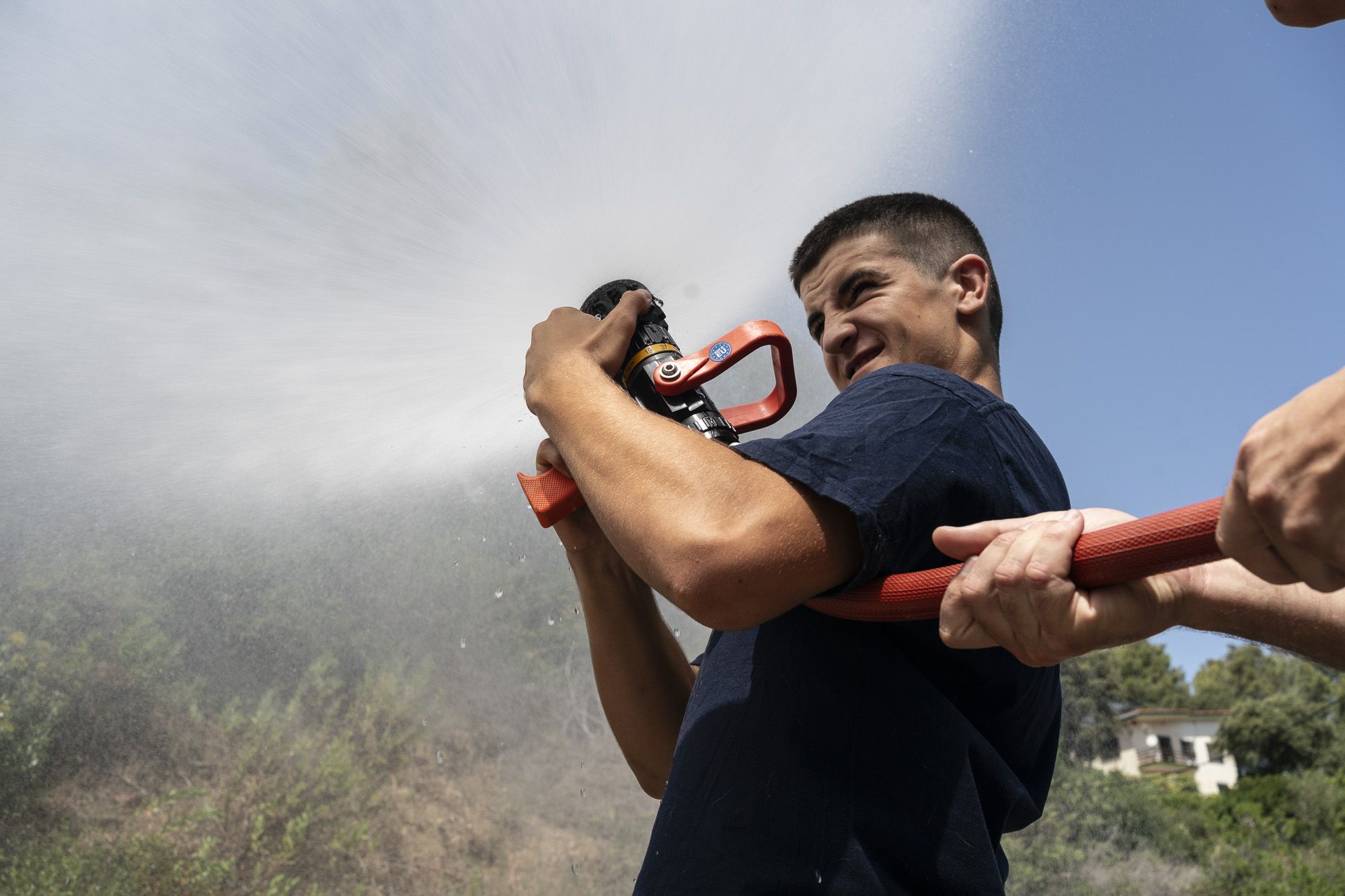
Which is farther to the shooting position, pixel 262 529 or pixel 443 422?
pixel 262 529

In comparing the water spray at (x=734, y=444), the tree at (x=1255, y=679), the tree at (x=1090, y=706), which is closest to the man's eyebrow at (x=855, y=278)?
the water spray at (x=734, y=444)

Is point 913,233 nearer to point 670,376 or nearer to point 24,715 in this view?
point 670,376

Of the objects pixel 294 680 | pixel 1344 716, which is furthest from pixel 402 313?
pixel 1344 716

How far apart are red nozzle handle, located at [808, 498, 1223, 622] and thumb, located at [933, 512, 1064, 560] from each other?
0.03 m

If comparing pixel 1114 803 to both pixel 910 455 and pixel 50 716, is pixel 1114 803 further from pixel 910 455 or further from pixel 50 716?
pixel 910 455

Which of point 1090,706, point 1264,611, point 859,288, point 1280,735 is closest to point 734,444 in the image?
point 859,288

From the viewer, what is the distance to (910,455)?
1.23 metres

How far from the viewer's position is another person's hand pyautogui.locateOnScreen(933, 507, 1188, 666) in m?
0.99

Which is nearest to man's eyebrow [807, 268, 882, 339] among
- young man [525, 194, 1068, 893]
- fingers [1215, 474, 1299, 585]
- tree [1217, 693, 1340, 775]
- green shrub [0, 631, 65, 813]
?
young man [525, 194, 1068, 893]

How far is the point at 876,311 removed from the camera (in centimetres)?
198

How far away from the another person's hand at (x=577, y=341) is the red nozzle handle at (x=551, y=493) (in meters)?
0.17

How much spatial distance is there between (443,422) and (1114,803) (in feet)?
37.2

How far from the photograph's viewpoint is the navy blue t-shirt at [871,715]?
3.94 feet

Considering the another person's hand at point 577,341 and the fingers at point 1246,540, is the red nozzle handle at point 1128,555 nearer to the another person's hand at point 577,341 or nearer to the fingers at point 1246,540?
the fingers at point 1246,540
